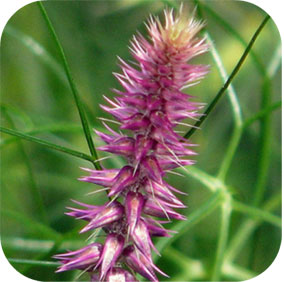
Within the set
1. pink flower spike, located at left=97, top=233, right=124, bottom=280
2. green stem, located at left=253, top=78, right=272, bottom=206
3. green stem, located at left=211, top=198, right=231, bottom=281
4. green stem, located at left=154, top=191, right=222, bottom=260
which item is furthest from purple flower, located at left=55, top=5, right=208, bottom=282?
green stem, located at left=253, top=78, right=272, bottom=206

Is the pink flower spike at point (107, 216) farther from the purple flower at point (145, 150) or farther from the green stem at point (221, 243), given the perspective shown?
the green stem at point (221, 243)

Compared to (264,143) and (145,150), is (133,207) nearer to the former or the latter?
(145,150)

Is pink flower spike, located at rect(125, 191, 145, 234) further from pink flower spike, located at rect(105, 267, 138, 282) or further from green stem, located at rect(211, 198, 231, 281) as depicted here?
green stem, located at rect(211, 198, 231, 281)

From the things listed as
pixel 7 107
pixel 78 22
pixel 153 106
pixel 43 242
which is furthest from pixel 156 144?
pixel 78 22

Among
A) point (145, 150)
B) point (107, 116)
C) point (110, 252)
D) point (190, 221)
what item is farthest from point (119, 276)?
point (107, 116)

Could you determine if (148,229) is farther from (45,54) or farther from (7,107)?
(45,54)

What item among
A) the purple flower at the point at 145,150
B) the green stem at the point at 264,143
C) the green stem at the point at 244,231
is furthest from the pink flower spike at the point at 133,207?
the green stem at the point at 244,231
